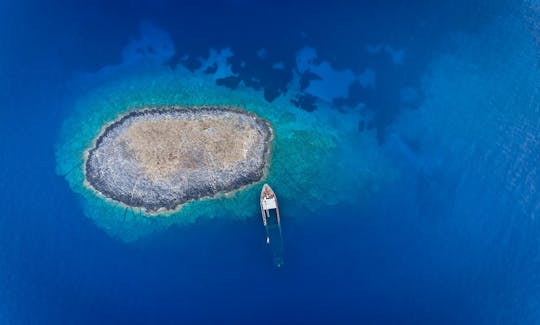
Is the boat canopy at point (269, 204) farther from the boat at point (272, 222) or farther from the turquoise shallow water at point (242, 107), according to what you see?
the turquoise shallow water at point (242, 107)

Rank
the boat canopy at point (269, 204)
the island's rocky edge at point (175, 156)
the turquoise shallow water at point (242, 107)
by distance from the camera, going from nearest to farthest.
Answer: the boat canopy at point (269, 204), the island's rocky edge at point (175, 156), the turquoise shallow water at point (242, 107)

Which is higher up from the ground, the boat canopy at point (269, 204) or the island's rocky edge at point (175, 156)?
the island's rocky edge at point (175, 156)

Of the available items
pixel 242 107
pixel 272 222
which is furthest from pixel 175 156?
pixel 272 222

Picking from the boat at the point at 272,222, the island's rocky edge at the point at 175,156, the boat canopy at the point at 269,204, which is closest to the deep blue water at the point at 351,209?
the boat at the point at 272,222

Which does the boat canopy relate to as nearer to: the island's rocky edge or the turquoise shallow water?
the turquoise shallow water

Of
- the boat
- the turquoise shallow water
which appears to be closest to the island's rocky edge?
the turquoise shallow water

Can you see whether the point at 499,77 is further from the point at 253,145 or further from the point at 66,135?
the point at 66,135

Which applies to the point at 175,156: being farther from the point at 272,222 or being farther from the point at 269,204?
the point at 272,222
